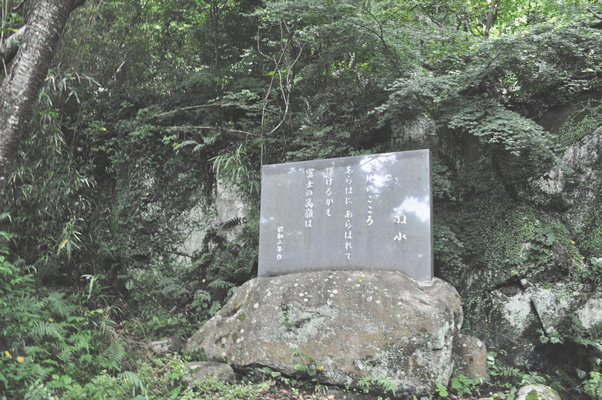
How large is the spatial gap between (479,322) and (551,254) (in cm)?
108

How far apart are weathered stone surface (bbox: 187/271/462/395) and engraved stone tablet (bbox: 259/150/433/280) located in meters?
0.19

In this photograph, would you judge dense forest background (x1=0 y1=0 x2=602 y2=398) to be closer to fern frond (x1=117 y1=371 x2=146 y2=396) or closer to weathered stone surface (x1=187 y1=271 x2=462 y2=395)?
fern frond (x1=117 y1=371 x2=146 y2=396)

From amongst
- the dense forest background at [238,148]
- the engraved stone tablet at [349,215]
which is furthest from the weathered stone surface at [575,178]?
the engraved stone tablet at [349,215]

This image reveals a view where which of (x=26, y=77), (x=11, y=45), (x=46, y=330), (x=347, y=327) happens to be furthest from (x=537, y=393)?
(x=11, y=45)

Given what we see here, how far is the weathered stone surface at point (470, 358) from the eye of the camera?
377cm

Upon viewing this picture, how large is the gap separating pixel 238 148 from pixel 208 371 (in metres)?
3.24

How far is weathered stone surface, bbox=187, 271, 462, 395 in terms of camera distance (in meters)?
3.43

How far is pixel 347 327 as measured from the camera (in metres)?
3.68

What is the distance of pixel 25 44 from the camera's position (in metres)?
3.22

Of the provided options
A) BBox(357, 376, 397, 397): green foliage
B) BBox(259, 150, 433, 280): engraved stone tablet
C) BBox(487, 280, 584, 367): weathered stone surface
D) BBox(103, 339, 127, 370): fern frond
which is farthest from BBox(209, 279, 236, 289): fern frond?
BBox(487, 280, 584, 367): weathered stone surface

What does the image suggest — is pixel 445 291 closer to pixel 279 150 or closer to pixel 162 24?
pixel 279 150

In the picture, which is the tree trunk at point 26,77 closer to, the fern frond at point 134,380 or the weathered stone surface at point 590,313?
the fern frond at point 134,380

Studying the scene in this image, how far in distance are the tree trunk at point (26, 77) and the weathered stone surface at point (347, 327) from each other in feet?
7.81

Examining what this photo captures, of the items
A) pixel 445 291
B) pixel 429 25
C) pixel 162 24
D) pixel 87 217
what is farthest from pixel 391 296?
pixel 162 24
